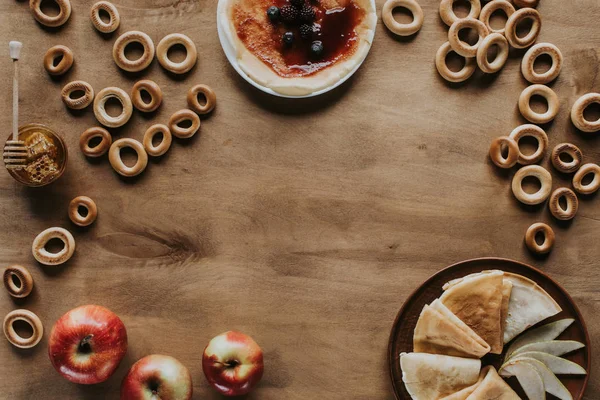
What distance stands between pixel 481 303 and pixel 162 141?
1173 mm

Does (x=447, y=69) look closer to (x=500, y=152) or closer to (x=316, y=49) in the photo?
(x=500, y=152)

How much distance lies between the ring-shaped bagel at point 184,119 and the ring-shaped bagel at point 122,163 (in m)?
0.13

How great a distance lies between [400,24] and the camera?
1995 millimetres

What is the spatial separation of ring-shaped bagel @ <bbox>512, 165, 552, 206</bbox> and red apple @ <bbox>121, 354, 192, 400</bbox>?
125 centimetres

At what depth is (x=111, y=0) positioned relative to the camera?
201 centimetres

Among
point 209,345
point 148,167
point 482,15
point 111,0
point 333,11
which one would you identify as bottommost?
point 209,345

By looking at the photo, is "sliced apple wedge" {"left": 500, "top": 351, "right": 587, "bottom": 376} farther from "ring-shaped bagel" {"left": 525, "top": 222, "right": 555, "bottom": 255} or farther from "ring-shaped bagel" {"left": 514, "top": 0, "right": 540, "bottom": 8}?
"ring-shaped bagel" {"left": 514, "top": 0, "right": 540, "bottom": 8}

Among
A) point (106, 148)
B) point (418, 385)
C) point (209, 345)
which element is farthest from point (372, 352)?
point (106, 148)

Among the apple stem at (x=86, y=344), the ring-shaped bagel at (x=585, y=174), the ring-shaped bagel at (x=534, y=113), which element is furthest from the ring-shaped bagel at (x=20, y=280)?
the ring-shaped bagel at (x=585, y=174)

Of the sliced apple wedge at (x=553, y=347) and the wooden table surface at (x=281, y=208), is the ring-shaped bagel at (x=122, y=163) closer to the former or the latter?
the wooden table surface at (x=281, y=208)

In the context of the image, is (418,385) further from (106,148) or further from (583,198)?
(106,148)

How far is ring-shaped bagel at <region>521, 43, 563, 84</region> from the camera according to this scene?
6.49 ft

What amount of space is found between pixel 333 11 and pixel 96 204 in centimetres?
104

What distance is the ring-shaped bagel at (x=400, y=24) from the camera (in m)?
1.98
